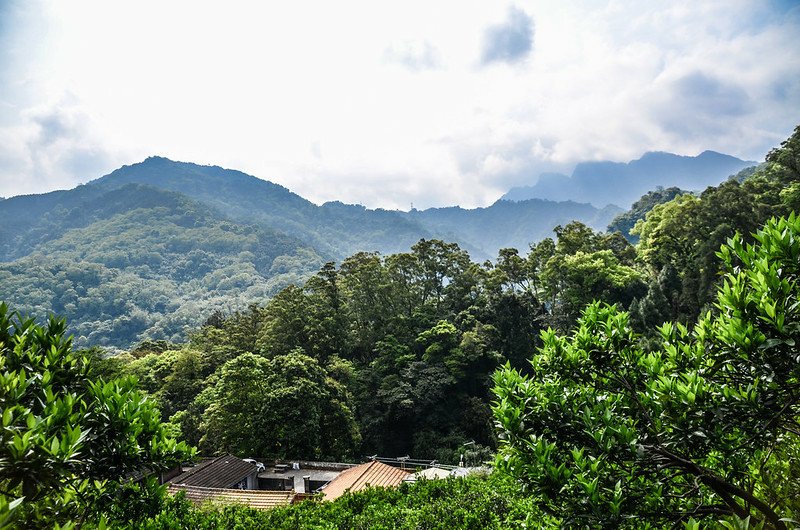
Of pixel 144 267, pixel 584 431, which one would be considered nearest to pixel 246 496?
pixel 584 431

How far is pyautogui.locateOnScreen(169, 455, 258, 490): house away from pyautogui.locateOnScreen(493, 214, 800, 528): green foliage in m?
13.1

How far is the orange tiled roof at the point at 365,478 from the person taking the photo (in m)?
11.4

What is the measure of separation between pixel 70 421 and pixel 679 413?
3.64 metres

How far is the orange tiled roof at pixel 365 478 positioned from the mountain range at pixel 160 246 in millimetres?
58117

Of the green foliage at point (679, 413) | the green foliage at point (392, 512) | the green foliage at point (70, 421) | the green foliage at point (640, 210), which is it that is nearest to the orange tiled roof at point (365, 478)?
the green foliage at point (392, 512)

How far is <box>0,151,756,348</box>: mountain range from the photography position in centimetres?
7325

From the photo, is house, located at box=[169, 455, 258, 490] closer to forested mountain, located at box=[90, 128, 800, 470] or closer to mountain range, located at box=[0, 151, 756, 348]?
forested mountain, located at box=[90, 128, 800, 470]

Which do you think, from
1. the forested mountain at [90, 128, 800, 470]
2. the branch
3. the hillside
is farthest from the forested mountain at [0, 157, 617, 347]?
the branch

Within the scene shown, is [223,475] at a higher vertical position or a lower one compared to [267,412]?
lower

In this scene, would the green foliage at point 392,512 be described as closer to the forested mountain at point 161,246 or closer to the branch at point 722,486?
the branch at point 722,486

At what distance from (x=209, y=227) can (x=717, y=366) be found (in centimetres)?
13699

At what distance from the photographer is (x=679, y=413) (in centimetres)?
245

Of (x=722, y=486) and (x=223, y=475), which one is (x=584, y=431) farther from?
(x=223, y=475)

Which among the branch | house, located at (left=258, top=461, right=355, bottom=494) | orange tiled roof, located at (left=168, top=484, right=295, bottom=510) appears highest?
the branch
